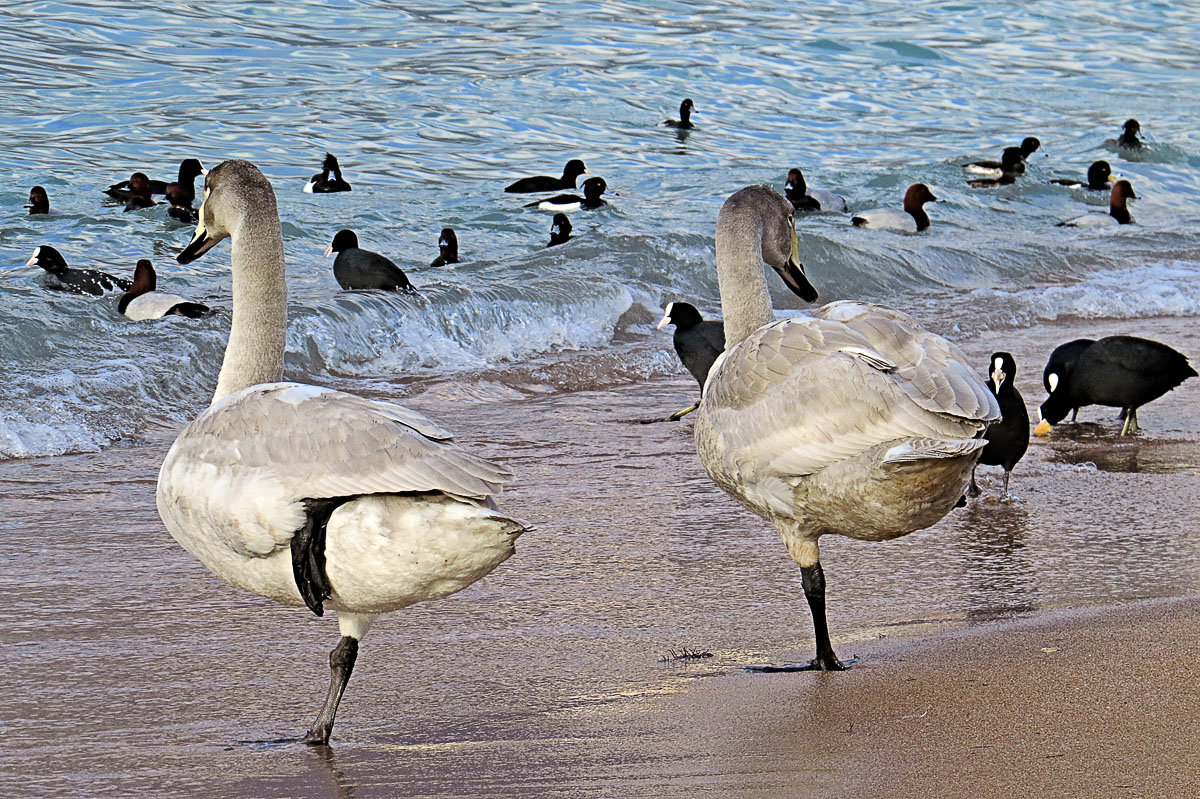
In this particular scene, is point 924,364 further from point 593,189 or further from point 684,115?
point 684,115

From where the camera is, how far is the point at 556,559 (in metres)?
6.28

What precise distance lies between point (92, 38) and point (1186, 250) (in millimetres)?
18456

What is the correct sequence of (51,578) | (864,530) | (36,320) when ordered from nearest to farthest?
1. (864,530)
2. (51,578)
3. (36,320)

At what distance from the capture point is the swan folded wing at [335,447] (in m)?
4.05

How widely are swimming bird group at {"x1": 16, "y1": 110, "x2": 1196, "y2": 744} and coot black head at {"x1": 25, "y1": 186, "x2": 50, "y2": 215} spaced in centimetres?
1266

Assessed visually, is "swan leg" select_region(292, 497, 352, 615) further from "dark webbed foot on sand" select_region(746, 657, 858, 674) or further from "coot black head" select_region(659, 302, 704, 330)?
"coot black head" select_region(659, 302, 704, 330)

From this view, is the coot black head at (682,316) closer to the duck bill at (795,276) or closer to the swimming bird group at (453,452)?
the duck bill at (795,276)

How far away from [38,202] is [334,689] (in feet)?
47.6

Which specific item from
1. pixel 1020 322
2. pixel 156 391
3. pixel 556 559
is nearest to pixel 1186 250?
pixel 1020 322

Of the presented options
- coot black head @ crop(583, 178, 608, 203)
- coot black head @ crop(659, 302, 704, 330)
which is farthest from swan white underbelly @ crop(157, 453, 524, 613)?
coot black head @ crop(583, 178, 608, 203)

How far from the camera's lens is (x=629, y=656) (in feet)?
16.5

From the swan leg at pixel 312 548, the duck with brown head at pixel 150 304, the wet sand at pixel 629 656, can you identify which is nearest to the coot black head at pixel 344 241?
the duck with brown head at pixel 150 304

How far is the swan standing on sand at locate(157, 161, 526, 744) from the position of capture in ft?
13.3

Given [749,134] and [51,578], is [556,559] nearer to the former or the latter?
[51,578]
